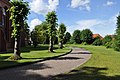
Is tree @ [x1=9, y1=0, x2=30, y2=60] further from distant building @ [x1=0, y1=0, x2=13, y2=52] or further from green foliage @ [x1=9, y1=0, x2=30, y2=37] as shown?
distant building @ [x1=0, y1=0, x2=13, y2=52]

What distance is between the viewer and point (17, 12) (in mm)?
24766

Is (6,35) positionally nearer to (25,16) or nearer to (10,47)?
(10,47)

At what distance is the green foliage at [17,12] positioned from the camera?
80.7 feet

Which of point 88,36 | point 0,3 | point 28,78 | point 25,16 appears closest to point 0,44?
point 0,3

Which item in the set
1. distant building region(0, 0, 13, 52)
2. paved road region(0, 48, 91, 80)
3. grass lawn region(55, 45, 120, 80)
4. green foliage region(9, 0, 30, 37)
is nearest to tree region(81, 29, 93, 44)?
distant building region(0, 0, 13, 52)

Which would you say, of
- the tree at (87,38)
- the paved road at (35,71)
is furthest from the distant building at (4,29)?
the tree at (87,38)

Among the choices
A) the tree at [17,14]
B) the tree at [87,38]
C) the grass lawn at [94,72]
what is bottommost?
the grass lawn at [94,72]

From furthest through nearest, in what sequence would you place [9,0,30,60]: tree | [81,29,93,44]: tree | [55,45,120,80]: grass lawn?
[81,29,93,44]: tree → [9,0,30,60]: tree → [55,45,120,80]: grass lawn

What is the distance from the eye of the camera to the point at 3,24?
42.8m

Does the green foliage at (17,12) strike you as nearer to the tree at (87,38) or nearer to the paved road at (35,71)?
the paved road at (35,71)

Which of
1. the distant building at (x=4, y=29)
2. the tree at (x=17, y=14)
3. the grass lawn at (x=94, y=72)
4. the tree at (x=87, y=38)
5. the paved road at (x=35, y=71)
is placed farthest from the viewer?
the tree at (x=87, y=38)

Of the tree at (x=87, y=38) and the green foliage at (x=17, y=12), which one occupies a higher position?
the tree at (x=87, y=38)

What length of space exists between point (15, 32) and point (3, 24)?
19.2 metres

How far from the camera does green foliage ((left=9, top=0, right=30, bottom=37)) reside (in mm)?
24609
